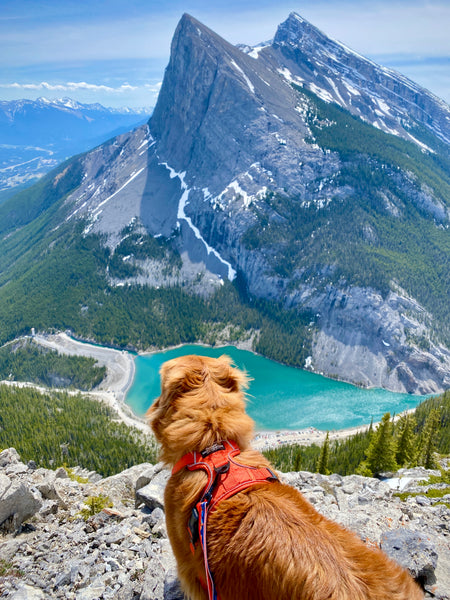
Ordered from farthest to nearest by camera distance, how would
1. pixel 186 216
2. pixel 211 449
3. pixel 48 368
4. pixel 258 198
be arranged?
pixel 186 216 < pixel 258 198 < pixel 48 368 < pixel 211 449

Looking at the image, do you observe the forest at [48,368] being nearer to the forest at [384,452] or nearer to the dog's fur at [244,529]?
the forest at [384,452]

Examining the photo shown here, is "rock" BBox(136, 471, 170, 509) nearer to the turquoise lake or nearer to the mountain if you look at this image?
the turquoise lake

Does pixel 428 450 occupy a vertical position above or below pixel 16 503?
below

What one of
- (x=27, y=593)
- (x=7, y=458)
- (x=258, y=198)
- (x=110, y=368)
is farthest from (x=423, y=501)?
(x=258, y=198)

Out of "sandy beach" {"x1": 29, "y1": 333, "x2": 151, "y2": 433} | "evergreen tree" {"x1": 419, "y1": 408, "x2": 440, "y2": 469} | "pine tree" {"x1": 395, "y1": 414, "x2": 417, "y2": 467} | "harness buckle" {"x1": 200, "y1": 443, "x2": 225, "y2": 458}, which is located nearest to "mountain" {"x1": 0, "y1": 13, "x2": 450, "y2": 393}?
"sandy beach" {"x1": 29, "y1": 333, "x2": 151, "y2": 433}

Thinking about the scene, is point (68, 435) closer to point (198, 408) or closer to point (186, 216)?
point (198, 408)

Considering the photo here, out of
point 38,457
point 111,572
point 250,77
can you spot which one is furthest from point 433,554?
point 250,77
